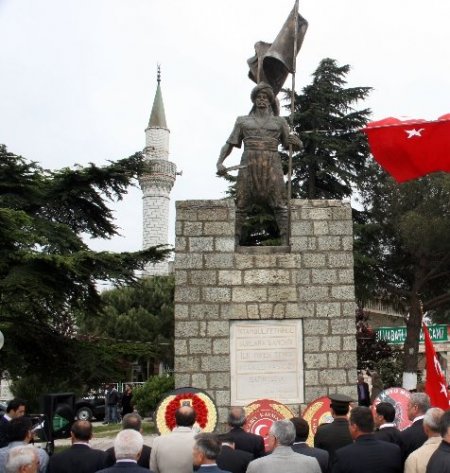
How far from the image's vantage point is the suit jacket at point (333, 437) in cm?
561

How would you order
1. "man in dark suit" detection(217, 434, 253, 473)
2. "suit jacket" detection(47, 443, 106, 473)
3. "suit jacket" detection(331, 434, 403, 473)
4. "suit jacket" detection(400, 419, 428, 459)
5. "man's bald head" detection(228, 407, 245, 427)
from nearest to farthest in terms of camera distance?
"suit jacket" detection(331, 434, 403, 473) → "suit jacket" detection(47, 443, 106, 473) → "man in dark suit" detection(217, 434, 253, 473) → "suit jacket" detection(400, 419, 428, 459) → "man's bald head" detection(228, 407, 245, 427)

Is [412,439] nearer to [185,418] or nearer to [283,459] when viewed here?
[283,459]

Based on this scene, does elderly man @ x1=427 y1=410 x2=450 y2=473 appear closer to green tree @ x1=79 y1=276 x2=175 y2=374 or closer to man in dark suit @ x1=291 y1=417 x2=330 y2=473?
man in dark suit @ x1=291 y1=417 x2=330 y2=473

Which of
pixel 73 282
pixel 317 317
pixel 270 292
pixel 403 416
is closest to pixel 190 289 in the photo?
pixel 270 292

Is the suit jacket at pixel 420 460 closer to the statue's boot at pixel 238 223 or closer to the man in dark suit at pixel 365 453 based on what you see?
the man in dark suit at pixel 365 453

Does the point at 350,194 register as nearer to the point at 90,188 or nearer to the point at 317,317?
the point at 90,188

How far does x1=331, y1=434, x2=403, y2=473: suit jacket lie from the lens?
455cm

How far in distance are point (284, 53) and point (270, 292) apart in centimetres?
361

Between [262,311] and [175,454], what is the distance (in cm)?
465

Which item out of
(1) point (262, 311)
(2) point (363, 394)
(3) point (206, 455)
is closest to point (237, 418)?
(3) point (206, 455)

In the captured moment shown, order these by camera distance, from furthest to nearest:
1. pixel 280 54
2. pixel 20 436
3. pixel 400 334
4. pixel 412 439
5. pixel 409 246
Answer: pixel 400 334 < pixel 409 246 < pixel 280 54 < pixel 412 439 < pixel 20 436

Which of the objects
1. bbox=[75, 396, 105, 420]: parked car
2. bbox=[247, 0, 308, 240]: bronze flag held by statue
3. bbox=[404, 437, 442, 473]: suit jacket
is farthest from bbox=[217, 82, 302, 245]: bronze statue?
bbox=[75, 396, 105, 420]: parked car

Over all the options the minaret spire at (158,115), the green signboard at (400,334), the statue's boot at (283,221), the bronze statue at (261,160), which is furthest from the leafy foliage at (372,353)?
the minaret spire at (158,115)

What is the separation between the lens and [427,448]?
4535 mm
